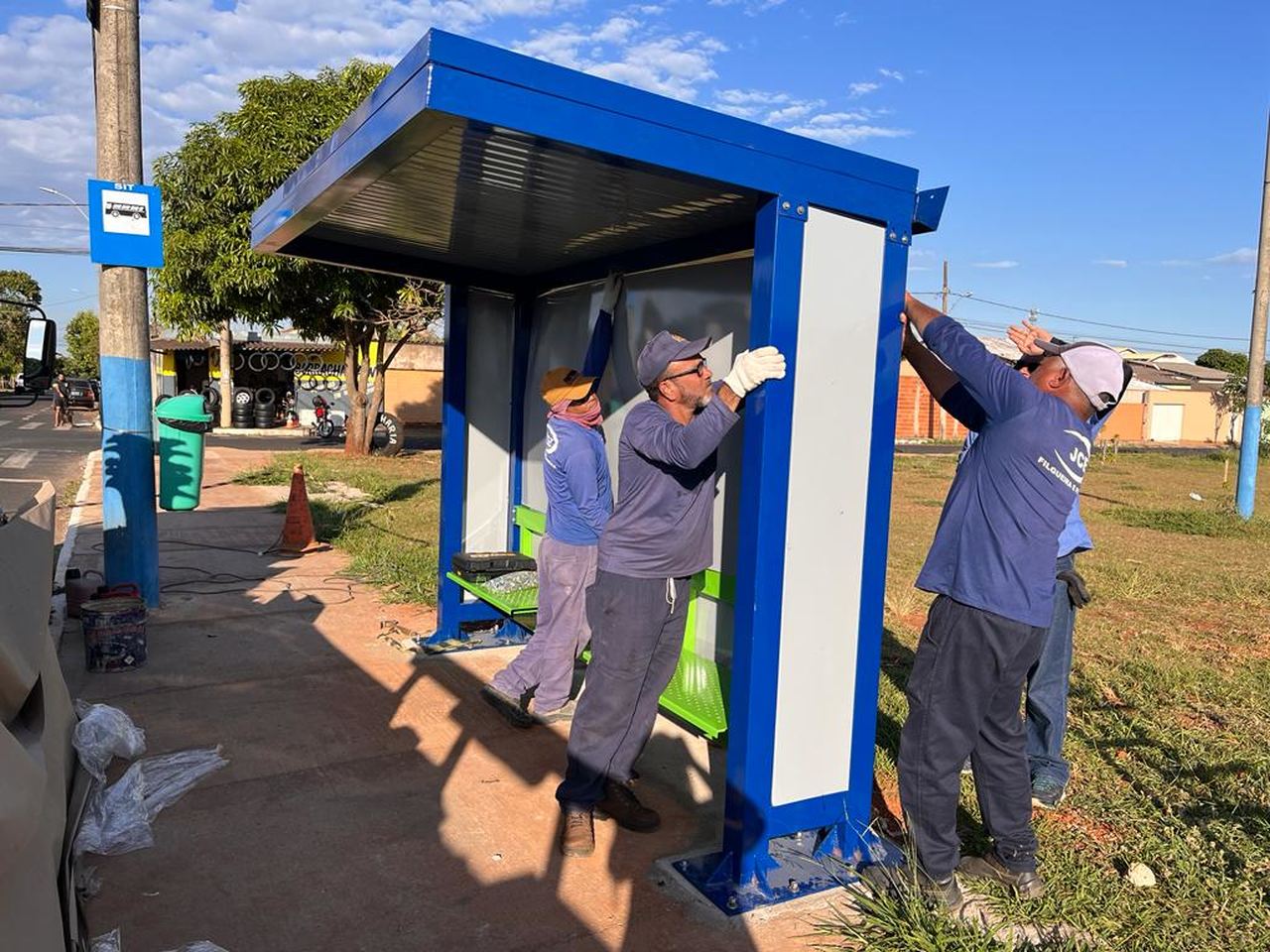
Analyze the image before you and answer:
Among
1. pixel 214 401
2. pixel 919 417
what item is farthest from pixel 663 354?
pixel 919 417

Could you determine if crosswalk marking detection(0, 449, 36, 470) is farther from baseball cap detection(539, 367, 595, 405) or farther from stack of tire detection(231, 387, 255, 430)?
baseball cap detection(539, 367, 595, 405)

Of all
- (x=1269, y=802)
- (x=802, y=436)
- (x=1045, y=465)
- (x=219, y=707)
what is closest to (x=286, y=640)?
(x=219, y=707)

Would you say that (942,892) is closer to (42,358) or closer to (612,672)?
(612,672)

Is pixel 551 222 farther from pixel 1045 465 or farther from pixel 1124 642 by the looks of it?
pixel 1124 642

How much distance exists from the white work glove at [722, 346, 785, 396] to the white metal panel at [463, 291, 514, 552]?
11.2 ft

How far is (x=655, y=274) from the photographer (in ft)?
16.1

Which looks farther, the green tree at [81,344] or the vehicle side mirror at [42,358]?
the green tree at [81,344]

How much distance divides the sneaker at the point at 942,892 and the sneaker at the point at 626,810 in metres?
1.07

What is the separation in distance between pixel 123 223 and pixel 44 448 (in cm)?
1865

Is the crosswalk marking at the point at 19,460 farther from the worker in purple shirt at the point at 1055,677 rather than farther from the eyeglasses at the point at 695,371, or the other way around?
the worker in purple shirt at the point at 1055,677

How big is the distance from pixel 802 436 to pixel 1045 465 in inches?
31.4

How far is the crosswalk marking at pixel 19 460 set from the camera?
18.0 meters

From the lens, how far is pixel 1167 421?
5228cm

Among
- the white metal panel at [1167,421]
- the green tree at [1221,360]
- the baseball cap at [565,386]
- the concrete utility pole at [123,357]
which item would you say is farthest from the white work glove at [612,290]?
the green tree at [1221,360]
